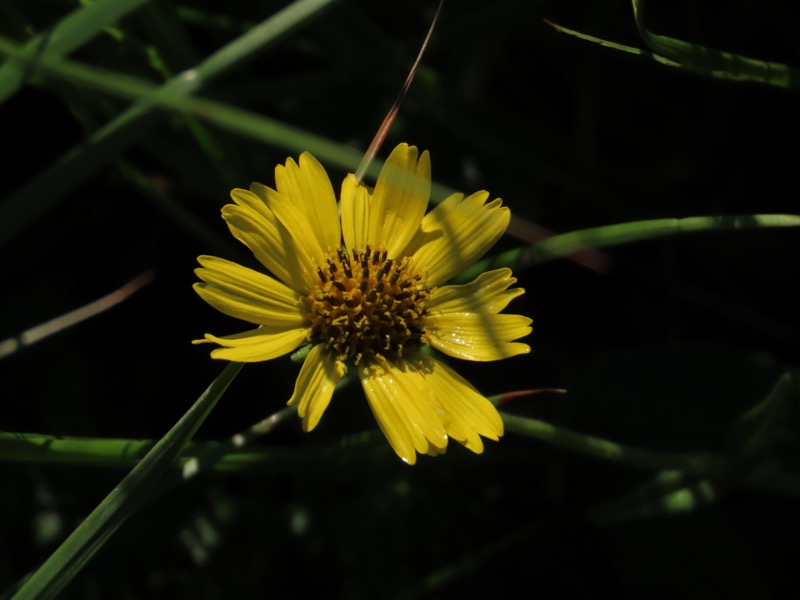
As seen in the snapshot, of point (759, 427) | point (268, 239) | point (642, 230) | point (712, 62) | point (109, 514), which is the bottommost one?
point (759, 427)

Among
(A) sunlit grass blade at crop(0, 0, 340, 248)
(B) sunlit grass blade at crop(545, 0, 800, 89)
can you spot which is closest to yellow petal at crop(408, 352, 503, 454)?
(A) sunlit grass blade at crop(0, 0, 340, 248)

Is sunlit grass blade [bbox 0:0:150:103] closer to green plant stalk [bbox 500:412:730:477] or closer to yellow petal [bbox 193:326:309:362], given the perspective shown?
yellow petal [bbox 193:326:309:362]

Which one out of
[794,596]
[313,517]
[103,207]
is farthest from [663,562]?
[103,207]

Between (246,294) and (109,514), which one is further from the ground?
(246,294)

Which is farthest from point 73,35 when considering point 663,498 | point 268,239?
point 663,498

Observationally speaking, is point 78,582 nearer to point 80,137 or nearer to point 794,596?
point 80,137

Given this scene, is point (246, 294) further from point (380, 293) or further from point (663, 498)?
point (663, 498)
